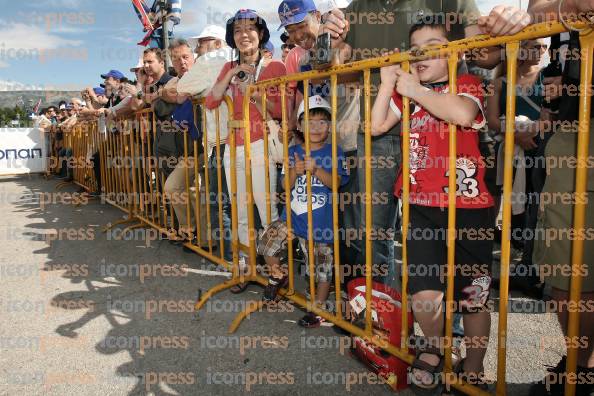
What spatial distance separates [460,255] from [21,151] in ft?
46.0

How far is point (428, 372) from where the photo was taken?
2090 millimetres

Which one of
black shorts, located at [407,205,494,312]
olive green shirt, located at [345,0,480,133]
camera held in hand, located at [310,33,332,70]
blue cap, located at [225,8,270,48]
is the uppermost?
blue cap, located at [225,8,270,48]

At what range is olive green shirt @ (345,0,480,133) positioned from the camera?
258cm

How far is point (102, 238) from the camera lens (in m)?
5.52

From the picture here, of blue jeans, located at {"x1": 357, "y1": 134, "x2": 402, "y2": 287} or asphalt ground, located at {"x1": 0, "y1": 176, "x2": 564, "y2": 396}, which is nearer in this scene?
asphalt ground, located at {"x1": 0, "y1": 176, "x2": 564, "y2": 396}

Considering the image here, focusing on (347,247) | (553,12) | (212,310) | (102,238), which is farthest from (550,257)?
(102,238)

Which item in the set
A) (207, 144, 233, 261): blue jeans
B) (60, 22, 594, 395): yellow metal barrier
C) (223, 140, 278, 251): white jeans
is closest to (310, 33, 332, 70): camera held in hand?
(60, 22, 594, 395): yellow metal barrier

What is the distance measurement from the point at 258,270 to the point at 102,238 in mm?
2783

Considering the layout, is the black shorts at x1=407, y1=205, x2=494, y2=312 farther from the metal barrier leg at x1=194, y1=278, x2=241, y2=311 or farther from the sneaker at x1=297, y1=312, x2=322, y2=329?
the metal barrier leg at x1=194, y1=278, x2=241, y2=311

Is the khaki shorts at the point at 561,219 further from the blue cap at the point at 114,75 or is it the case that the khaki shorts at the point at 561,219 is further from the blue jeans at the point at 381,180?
the blue cap at the point at 114,75

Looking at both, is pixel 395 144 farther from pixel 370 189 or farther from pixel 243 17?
pixel 243 17

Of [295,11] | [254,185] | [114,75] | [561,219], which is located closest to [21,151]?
[114,75]

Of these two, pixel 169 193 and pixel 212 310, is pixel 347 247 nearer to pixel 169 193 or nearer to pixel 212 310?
pixel 212 310

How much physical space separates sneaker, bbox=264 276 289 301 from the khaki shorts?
5.90 feet
